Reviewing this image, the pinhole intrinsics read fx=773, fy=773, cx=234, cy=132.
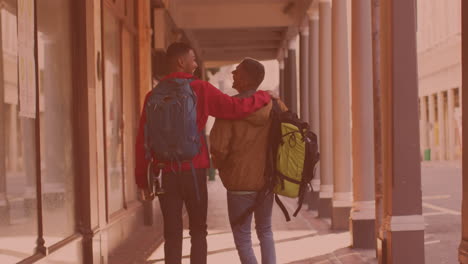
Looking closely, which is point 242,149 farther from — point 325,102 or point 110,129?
point 325,102

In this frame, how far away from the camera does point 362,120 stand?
8.67 meters

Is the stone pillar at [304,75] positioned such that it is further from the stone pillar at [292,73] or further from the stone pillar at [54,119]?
the stone pillar at [54,119]

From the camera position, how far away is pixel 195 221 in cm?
447

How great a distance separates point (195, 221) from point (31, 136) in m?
1.53

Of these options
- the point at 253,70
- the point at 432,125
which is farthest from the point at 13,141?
the point at 432,125

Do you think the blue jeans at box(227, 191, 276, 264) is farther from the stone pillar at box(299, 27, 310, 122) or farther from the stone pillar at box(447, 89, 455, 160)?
the stone pillar at box(447, 89, 455, 160)

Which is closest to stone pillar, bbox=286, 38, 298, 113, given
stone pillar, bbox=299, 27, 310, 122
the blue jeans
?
stone pillar, bbox=299, 27, 310, 122

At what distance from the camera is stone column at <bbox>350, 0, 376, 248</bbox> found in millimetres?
8648

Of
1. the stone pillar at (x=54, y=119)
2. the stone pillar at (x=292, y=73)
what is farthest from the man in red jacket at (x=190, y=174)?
the stone pillar at (x=292, y=73)

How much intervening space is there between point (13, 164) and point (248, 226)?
149 centimetres

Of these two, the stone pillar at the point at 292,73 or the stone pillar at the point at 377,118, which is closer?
the stone pillar at the point at 377,118

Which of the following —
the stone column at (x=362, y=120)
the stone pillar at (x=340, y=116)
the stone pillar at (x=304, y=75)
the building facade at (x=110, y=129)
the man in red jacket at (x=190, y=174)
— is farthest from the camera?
the stone pillar at (x=304, y=75)

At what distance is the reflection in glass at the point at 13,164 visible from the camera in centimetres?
455

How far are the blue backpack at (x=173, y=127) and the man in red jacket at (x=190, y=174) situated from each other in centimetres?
8
